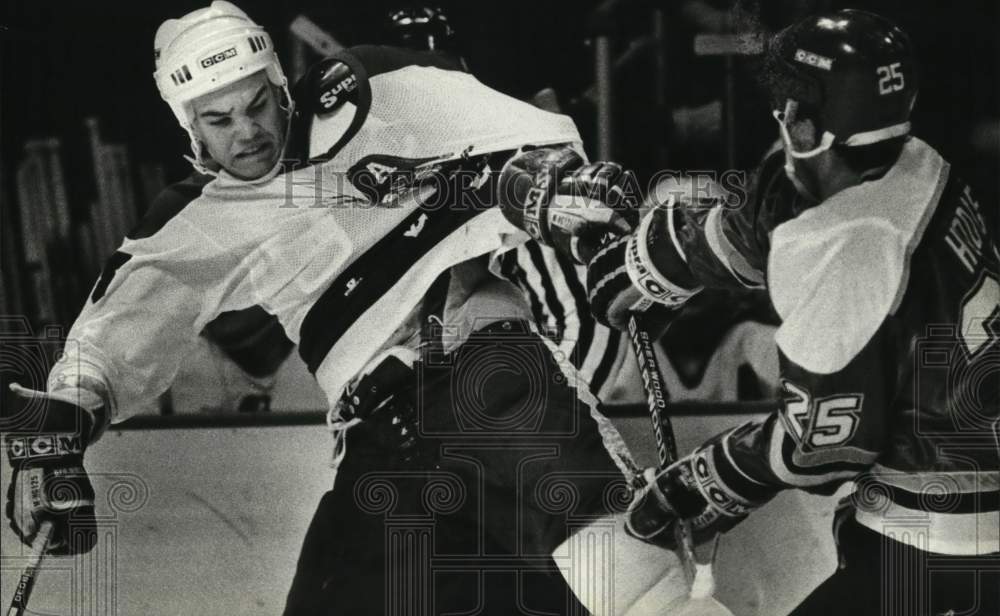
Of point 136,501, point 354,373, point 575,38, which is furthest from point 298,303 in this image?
point 575,38

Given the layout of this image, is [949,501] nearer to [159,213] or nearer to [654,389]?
[654,389]

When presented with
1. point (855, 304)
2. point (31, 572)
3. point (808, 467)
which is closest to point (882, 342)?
point (855, 304)

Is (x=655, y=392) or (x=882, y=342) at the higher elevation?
(x=882, y=342)

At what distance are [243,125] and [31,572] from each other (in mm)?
1060

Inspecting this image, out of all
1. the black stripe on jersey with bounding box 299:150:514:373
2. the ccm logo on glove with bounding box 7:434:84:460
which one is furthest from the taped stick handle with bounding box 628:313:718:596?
the ccm logo on glove with bounding box 7:434:84:460

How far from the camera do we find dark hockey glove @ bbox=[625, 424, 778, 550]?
2.28 meters

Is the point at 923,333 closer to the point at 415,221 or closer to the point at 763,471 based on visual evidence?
the point at 763,471

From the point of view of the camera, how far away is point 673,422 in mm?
2555

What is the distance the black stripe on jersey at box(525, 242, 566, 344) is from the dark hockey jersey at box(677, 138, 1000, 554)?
12.6 inches

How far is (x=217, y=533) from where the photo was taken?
2600mm

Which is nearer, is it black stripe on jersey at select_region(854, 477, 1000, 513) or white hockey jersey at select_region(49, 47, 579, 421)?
black stripe on jersey at select_region(854, 477, 1000, 513)

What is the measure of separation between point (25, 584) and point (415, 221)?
1.14 m

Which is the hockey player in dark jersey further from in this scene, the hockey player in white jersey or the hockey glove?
the hockey player in white jersey

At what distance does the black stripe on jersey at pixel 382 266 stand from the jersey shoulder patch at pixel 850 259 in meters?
0.65
